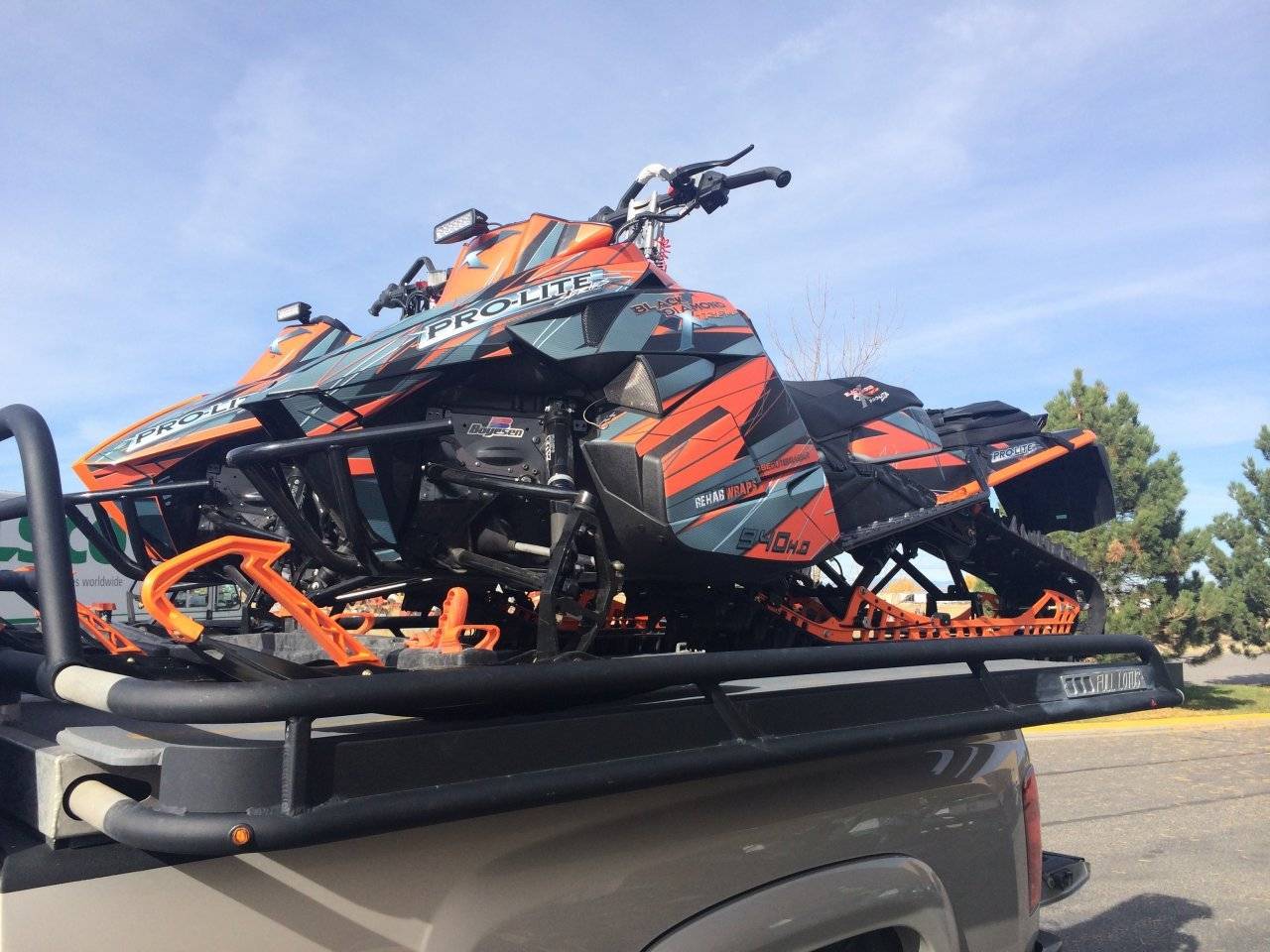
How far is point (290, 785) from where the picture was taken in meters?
1.25

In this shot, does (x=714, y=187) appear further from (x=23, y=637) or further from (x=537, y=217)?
(x=23, y=637)

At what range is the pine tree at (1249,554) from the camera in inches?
659

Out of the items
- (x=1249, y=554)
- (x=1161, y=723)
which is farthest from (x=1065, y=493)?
(x=1249, y=554)

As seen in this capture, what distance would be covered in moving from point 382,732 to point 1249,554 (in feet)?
68.4

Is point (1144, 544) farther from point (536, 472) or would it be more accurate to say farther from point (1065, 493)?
point (536, 472)

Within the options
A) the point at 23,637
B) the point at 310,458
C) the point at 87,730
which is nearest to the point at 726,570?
the point at 310,458

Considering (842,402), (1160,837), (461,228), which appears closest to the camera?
(461,228)

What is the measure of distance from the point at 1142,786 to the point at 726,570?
22.2ft

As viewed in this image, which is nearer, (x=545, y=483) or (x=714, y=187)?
(x=545, y=483)

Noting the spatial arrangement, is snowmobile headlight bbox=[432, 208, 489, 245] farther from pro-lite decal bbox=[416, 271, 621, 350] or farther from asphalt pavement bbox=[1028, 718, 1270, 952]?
asphalt pavement bbox=[1028, 718, 1270, 952]

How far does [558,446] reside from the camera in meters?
3.23

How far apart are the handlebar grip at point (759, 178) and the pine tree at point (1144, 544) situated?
1160 cm

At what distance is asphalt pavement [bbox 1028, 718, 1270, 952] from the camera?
16.1ft

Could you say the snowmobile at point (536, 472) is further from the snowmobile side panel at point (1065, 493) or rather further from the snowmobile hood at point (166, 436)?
the snowmobile side panel at point (1065, 493)
